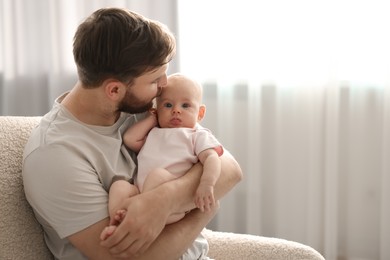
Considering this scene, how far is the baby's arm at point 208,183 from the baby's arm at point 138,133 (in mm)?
202

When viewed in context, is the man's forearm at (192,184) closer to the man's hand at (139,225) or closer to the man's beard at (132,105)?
the man's hand at (139,225)

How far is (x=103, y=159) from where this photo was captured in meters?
1.41

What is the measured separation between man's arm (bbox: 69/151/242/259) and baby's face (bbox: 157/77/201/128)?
17 cm

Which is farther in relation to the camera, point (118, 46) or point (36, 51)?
point (36, 51)

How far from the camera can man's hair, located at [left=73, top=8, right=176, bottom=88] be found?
1354 mm

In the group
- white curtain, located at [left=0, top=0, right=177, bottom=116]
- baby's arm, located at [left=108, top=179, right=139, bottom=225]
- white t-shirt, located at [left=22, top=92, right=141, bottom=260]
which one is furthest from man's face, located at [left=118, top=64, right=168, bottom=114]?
white curtain, located at [left=0, top=0, right=177, bottom=116]

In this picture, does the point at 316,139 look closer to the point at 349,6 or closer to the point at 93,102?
the point at 349,6

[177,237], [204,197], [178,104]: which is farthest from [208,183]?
[178,104]

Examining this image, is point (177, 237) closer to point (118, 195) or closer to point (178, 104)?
point (118, 195)

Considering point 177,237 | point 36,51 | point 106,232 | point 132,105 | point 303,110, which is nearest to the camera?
point 106,232

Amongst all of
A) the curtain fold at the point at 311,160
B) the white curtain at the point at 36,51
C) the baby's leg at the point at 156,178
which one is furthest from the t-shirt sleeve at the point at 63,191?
the white curtain at the point at 36,51

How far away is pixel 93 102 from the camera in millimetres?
1435

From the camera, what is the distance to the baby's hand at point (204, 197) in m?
1.37

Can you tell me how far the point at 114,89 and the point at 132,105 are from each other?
0.08 m
